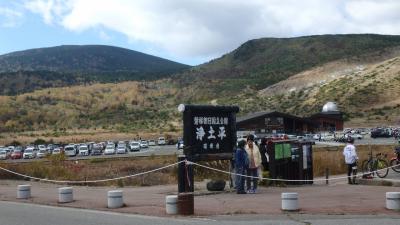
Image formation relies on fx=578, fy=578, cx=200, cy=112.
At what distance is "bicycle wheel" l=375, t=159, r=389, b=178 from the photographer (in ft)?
75.8

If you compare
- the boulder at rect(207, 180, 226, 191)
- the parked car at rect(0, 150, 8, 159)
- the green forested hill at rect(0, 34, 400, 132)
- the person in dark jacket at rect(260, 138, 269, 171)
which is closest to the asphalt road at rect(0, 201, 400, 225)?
the boulder at rect(207, 180, 226, 191)

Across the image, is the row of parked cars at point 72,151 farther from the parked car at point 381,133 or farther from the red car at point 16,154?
the parked car at point 381,133

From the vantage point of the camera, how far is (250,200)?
55.3 feet

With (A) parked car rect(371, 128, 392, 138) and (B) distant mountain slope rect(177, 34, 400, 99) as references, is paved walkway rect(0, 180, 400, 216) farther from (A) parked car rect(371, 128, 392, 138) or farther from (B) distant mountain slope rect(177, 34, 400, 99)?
(B) distant mountain slope rect(177, 34, 400, 99)

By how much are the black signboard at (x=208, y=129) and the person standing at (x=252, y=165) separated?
3.76 feet

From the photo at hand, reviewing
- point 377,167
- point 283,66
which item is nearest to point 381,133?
point 377,167

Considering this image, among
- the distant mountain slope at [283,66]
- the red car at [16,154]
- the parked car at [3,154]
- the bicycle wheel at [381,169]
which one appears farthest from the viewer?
the distant mountain slope at [283,66]

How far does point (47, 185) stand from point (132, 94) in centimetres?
14211

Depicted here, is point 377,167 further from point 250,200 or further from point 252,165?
point 250,200

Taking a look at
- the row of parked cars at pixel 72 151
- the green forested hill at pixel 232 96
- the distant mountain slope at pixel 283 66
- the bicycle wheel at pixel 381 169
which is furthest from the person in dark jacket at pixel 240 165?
the distant mountain slope at pixel 283 66

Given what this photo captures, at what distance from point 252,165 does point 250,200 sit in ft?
8.23

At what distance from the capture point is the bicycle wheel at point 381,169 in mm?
23106

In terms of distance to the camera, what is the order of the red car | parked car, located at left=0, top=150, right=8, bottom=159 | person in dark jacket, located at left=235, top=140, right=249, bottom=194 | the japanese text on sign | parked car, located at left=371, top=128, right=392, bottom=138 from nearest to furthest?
person in dark jacket, located at left=235, top=140, right=249, bottom=194 < the japanese text on sign < parked car, located at left=0, top=150, right=8, bottom=159 < the red car < parked car, located at left=371, top=128, right=392, bottom=138

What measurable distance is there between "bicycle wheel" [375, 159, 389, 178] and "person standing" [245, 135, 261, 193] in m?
6.40
